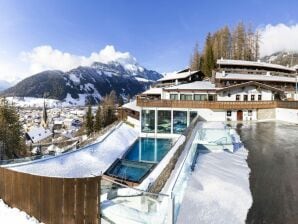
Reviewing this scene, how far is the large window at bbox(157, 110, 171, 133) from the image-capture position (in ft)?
106

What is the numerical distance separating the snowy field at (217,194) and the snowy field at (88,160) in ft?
21.6

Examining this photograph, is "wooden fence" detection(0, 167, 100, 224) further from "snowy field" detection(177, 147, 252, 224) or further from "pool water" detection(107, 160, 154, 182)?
"pool water" detection(107, 160, 154, 182)

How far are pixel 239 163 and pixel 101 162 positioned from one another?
14.7 m

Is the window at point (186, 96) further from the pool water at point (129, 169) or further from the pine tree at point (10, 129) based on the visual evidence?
the pine tree at point (10, 129)

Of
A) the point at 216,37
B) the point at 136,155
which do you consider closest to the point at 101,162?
the point at 136,155

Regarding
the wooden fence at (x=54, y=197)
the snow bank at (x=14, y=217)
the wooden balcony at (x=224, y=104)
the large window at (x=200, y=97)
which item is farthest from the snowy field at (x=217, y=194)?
the large window at (x=200, y=97)

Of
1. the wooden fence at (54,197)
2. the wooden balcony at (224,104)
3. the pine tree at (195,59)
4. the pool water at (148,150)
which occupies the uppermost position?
the pine tree at (195,59)

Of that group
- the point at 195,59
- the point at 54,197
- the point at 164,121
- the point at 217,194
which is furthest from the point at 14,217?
the point at 195,59

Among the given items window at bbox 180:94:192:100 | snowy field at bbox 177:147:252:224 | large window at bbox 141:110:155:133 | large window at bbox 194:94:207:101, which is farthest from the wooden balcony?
snowy field at bbox 177:147:252:224

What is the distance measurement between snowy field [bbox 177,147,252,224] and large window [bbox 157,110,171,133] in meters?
20.1

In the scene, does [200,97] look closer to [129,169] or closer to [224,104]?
[224,104]

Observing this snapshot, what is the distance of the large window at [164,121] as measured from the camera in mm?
32453

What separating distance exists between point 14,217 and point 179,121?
80.0 feet

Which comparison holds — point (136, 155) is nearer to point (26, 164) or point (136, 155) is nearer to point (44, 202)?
point (26, 164)
